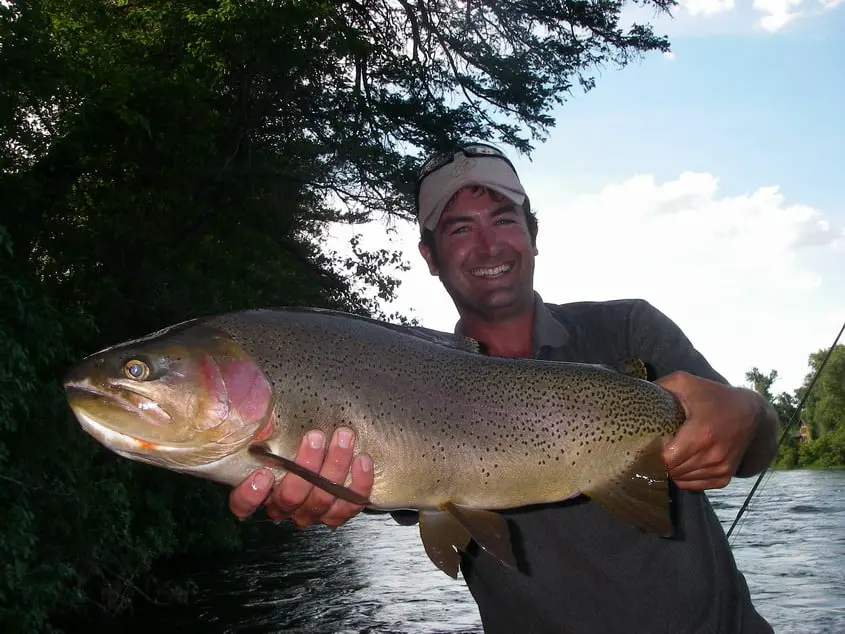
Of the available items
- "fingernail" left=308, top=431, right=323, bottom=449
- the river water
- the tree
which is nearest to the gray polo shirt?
"fingernail" left=308, top=431, right=323, bottom=449

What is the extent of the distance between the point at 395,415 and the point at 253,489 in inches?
20.4

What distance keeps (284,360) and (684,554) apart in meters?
1.58

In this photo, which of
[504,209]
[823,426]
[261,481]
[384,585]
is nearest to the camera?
[261,481]

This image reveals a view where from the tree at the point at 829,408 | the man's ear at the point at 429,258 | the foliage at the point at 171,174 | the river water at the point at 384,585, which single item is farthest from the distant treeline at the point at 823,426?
the man's ear at the point at 429,258

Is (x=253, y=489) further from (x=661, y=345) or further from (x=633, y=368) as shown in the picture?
(x=661, y=345)

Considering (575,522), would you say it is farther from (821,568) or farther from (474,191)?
(821,568)

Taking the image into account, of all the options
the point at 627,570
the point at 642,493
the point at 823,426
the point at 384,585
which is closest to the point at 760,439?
the point at 642,493

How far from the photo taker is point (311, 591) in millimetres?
13414

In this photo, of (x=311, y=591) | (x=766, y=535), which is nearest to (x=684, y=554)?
(x=311, y=591)

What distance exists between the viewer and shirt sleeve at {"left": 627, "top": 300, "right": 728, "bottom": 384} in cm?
274

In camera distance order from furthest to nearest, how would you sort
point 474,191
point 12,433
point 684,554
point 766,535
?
point 766,535
point 12,433
point 474,191
point 684,554

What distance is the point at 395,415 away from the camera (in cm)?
236

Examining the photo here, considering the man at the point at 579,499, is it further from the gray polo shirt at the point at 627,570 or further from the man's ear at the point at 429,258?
the man's ear at the point at 429,258

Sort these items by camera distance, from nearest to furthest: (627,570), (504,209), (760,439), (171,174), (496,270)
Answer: (760,439) < (627,570) < (496,270) < (504,209) < (171,174)
